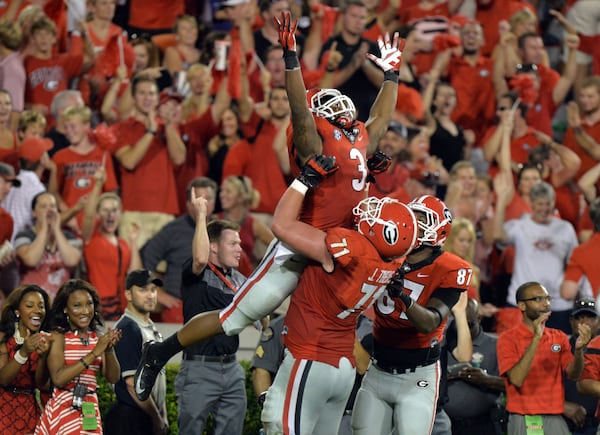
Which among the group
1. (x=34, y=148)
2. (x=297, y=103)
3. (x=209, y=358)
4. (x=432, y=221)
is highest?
(x=297, y=103)

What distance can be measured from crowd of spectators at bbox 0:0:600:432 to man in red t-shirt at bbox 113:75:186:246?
17 mm

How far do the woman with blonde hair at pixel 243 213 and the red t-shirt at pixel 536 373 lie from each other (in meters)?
2.88

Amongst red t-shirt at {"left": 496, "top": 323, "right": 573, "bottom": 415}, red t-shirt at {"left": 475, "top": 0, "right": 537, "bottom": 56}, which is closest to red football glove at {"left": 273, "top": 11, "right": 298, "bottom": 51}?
red t-shirt at {"left": 496, "top": 323, "right": 573, "bottom": 415}

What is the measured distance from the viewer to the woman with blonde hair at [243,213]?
11.5 metres

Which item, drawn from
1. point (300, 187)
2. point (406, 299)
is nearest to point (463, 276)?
point (406, 299)

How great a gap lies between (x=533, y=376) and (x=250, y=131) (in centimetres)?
493

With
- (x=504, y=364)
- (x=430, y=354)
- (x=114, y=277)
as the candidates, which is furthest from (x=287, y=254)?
(x=114, y=277)

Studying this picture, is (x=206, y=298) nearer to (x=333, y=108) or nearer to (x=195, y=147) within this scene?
(x=333, y=108)

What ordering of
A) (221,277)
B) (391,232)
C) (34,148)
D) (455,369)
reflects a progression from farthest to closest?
(34,148)
(455,369)
(221,277)
(391,232)

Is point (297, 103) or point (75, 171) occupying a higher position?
point (297, 103)

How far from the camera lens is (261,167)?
41.7 feet

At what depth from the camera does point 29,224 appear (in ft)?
36.9

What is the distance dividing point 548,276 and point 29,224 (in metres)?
4.82

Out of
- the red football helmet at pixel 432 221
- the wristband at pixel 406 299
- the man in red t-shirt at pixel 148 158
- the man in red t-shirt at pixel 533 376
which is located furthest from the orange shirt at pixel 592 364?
the man in red t-shirt at pixel 148 158
